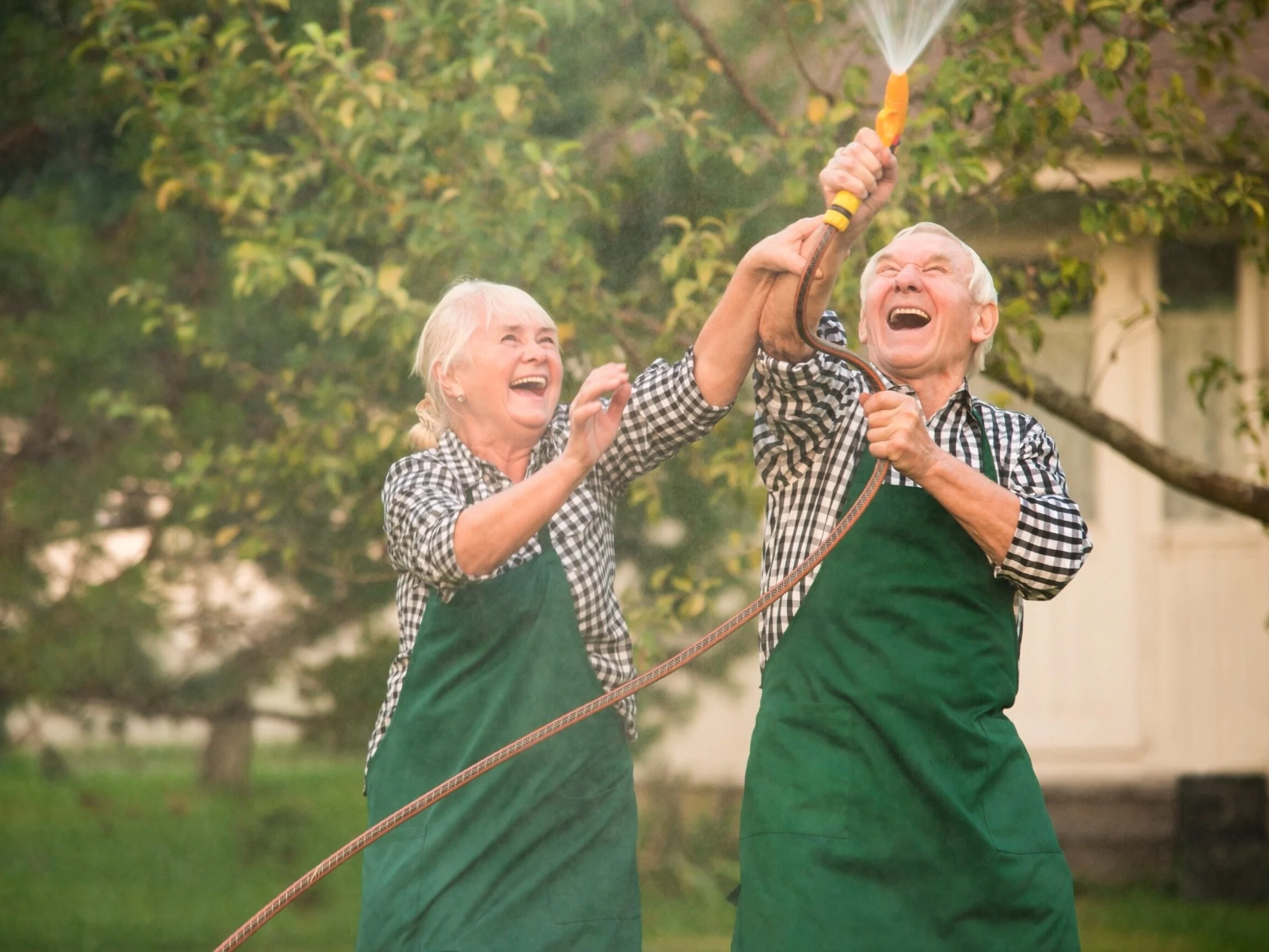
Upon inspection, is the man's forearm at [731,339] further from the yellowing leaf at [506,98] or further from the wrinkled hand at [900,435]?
the yellowing leaf at [506,98]

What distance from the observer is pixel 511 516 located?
1888 millimetres

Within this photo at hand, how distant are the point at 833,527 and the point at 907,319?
30cm

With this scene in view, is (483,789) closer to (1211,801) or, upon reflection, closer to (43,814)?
(1211,801)

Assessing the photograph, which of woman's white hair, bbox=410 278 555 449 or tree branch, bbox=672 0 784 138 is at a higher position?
tree branch, bbox=672 0 784 138

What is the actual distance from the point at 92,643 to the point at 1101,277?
2873mm

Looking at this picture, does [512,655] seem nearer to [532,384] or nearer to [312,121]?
[532,384]

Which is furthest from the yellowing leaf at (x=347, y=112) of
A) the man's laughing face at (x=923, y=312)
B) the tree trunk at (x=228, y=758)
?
the tree trunk at (x=228, y=758)

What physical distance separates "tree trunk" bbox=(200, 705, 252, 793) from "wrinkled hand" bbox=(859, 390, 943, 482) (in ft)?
12.0

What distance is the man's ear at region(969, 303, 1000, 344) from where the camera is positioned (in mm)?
1987

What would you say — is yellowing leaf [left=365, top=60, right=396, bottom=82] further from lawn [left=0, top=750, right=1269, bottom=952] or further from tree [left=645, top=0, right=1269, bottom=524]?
lawn [left=0, top=750, right=1269, bottom=952]

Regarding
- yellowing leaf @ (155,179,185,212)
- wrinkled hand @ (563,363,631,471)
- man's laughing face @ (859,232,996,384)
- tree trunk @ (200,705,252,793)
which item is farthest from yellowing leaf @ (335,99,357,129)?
tree trunk @ (200,705,252,793)

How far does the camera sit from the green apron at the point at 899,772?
1.81 metres

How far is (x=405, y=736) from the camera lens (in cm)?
209

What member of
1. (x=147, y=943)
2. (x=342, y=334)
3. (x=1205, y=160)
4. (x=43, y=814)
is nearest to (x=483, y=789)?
(x=342, y=334)
